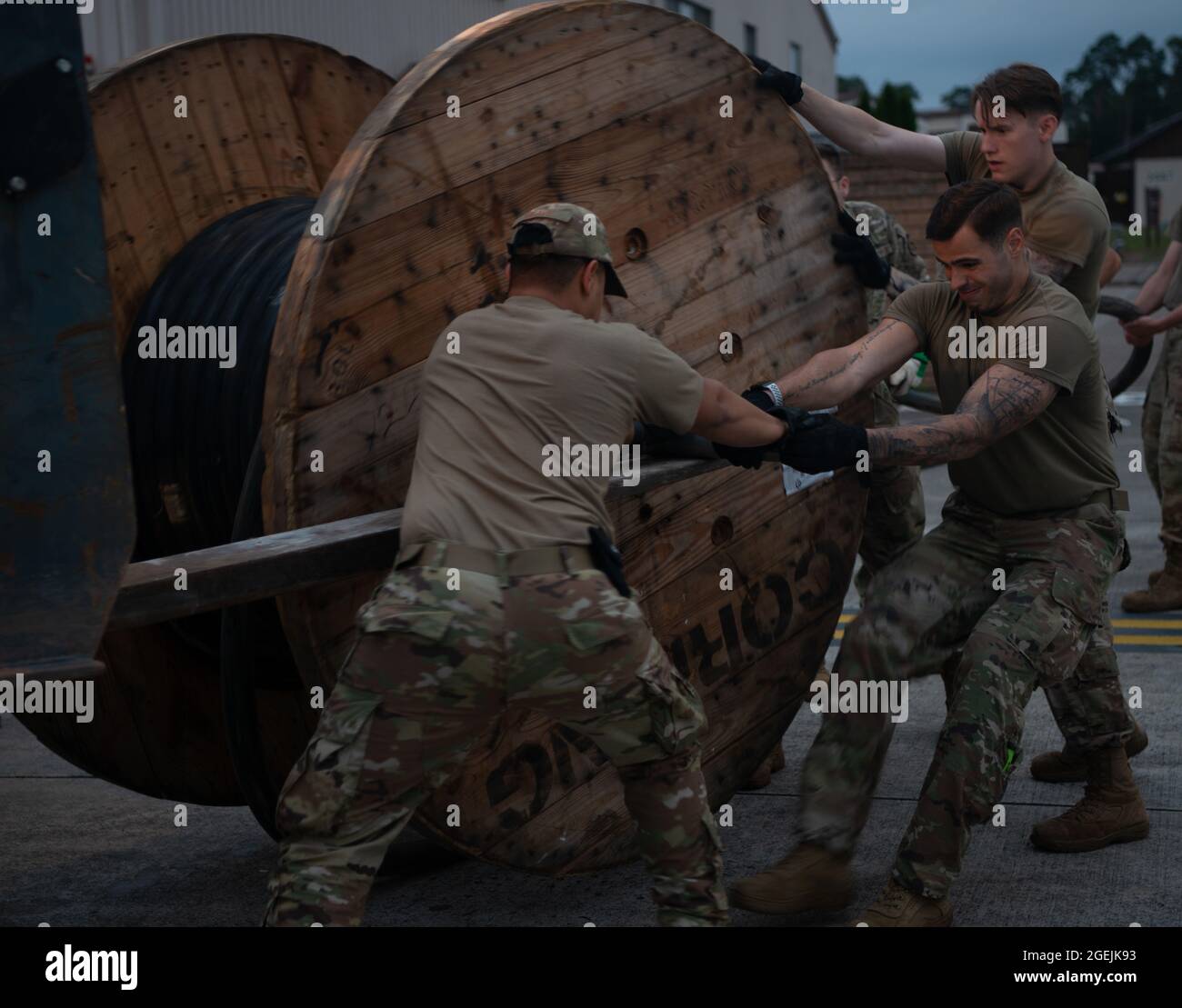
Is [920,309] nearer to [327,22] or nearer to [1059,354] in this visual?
[1059,354]

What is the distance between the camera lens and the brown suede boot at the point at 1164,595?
7.53 meters

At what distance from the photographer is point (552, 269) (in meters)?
3.38

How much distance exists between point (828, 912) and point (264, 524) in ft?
5.94

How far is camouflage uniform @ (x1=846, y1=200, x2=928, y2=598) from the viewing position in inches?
214

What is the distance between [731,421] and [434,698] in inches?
39.4

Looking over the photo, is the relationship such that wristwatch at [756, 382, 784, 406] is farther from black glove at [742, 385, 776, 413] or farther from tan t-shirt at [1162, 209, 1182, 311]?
tan t-shirt at [1162, 209, 1182, 311]

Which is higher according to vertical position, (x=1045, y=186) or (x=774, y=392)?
(x=1045, y=186)

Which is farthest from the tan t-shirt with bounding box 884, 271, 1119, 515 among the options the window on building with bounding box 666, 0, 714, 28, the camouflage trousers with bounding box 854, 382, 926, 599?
the window on building with bounding box 666, 0, 714, 28

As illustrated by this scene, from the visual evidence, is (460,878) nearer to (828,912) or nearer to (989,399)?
(828,912)

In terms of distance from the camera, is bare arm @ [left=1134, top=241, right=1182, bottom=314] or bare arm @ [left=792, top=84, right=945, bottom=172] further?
bare arm @ [left=1134, top=241, right=1182, bottom=314]

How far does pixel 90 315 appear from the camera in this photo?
114 inches

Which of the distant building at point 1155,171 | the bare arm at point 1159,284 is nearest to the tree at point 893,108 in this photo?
the bare arm at point 1159,284

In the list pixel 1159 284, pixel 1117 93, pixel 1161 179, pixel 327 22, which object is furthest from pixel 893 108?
pixel 1117 93

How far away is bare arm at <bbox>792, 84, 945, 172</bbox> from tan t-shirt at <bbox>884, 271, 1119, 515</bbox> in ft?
2.62
